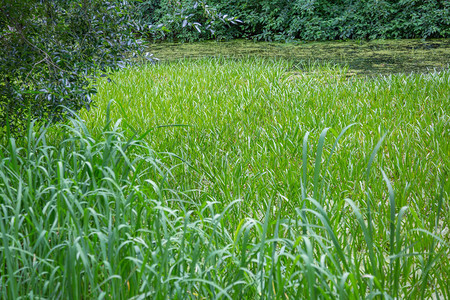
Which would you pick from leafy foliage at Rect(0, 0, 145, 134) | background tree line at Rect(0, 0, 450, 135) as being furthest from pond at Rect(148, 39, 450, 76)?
leafy foliage at Rect(0, 0, 145, 134)

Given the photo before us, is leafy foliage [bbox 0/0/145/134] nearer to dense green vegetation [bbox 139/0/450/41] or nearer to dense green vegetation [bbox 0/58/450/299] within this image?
dense green vegetation [bbox 0/58/450/299]

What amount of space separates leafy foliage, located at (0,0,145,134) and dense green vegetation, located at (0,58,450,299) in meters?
0.19

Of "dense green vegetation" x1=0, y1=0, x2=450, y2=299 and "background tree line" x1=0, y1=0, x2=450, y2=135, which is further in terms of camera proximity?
"background tree line" x1=0, y1=0, x2=450, y2=135

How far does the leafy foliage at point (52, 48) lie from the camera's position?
74.9 inches

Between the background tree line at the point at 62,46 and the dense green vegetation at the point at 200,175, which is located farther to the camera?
the background tree line at the point at 62,46

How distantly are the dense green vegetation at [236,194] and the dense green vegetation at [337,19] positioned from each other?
204 inches

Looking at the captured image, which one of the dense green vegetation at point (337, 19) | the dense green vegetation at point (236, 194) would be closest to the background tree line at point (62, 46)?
the dense green vegetation at point (236, 194)

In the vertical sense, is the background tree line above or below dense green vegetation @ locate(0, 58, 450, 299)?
above

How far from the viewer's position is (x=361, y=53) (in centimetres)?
688

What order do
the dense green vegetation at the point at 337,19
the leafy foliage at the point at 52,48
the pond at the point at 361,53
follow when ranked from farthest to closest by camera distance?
the dense green vegetation at the point at 337,19, the pond at the point at 361,53, the leafy foliage at the point at 52,48

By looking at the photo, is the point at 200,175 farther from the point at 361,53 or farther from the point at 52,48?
the point at 361,53

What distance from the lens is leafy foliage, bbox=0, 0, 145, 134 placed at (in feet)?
6.24

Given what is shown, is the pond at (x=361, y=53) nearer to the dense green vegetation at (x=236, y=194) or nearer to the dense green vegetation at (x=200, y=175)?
the dense green vegetation at (x=200, y=175)

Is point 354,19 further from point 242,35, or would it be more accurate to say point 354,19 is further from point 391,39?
point 242,35
